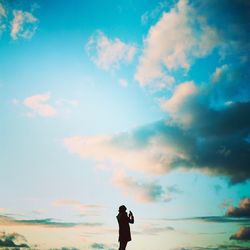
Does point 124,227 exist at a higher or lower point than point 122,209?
lower

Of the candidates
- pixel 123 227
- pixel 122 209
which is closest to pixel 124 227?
pixel 123 227

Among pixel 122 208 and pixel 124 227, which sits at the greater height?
pixel 122 208

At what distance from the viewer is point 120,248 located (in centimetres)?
1931

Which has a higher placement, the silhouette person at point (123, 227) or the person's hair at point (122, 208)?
the person's hair at point (122, 208)

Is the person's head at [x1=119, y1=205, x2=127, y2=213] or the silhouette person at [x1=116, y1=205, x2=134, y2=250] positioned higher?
the person's head at [x1=119, y1=205, x2=127, y2=213]

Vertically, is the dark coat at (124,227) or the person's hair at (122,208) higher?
the person's hair at (122,208)

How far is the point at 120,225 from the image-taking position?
1941cm

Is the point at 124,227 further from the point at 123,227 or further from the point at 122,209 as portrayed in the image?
the point at 122,209

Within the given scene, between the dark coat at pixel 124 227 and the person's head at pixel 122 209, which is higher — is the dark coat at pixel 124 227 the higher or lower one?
the lower one

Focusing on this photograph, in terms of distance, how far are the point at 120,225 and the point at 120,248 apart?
1110mm

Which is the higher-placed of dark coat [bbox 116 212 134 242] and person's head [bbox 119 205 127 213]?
person's head [bbox 119 205 127 213]

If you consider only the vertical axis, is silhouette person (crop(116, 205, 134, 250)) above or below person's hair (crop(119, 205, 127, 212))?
below

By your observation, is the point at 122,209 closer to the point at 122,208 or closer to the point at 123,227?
the point at 122,208

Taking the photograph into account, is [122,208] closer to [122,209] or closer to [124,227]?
[122,209]
